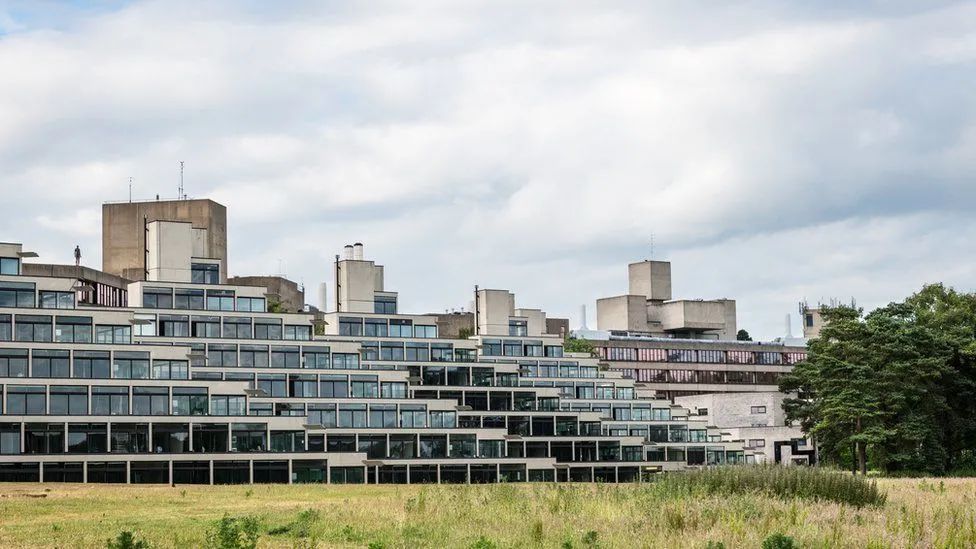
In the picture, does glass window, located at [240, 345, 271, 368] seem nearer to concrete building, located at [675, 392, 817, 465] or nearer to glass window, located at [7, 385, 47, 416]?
glass window, located at [7, 385, 47, 416]

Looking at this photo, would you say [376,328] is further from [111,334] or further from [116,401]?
[116,401]

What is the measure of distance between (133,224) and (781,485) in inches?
5263

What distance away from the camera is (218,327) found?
122625 mm

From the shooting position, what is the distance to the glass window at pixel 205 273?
124 meters

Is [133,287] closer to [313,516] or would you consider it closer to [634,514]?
[313,516]

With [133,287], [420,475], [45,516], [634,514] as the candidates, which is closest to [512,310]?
[420,475]

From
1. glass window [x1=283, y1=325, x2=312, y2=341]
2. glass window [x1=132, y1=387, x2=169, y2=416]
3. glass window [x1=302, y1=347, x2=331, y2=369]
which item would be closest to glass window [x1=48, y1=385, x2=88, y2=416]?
glass window [x1=132, y1=387, x2=169, y2=416]

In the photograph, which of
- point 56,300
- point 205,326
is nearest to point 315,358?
point 205,326

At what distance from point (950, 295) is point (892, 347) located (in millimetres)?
24558

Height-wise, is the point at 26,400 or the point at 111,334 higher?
the point at 111,334

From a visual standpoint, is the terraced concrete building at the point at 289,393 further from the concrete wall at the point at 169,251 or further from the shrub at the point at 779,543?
the shrub at the point at 779,543

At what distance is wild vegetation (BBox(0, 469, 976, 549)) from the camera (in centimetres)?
4147

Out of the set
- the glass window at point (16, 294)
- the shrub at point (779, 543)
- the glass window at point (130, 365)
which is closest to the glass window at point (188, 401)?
the glass window at point (130, 365)

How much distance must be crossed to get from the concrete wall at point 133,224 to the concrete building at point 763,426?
203ft
